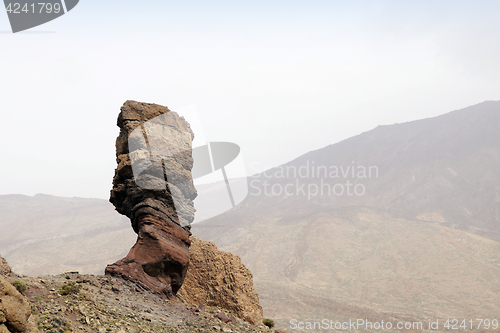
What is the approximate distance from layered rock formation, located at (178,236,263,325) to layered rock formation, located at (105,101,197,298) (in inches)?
140

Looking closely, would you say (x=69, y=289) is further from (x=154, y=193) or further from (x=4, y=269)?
(x=154, y=193)

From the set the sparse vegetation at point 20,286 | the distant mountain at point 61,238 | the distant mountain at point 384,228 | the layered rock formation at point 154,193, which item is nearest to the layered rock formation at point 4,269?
the sparse vegetation at point 20,286

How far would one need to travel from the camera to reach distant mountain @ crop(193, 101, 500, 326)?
56.9 metres

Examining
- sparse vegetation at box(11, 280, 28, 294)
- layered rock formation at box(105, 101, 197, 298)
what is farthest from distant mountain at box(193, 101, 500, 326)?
sparse vegetation at box(11, 280, 28, 294)

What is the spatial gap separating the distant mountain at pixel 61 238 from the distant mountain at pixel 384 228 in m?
27.0

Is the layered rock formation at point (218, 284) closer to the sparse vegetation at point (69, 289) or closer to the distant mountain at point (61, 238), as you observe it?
the sparse vegetation at point (69, 289)

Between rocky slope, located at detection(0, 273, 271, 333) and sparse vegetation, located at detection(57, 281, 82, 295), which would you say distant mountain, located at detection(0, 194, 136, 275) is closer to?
rocky slope, located at detection(0, 273, 271, 333)

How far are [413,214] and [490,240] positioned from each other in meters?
26.1

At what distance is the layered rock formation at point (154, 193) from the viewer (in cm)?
1309

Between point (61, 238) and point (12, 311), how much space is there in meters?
111

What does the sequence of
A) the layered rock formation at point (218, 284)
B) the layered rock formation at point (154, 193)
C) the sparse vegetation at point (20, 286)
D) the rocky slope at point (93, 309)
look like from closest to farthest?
1. the rocky slope at point (93, 309)
2. the sparse vegetation at point (20, 286)
3. the layered rock formation at point (154, 193)
4. the layered rock formation at point (218, 284)

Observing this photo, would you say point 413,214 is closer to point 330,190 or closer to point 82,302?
point 330,190

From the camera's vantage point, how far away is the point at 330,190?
13338 centimetres

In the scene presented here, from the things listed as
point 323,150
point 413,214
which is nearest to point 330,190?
point 413,214
